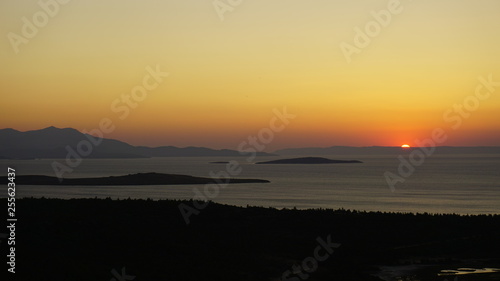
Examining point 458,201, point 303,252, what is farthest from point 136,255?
point 458,201

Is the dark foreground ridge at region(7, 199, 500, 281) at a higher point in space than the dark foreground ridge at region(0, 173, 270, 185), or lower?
lower

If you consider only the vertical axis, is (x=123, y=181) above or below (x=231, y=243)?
above

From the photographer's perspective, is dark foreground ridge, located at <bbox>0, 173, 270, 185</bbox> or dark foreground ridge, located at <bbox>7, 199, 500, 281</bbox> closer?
dark foreground ridge, located at <bbox>7, 199, 500, 281</bbox>

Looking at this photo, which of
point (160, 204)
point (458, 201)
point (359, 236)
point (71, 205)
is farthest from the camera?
point (458, 201)

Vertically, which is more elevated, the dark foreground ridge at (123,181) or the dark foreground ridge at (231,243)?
the dark foreground ridge at (123,181)

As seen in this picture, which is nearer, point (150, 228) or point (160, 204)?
point (150, 228)

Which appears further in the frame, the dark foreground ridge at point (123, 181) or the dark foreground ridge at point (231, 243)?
the dark foreground ridge at point (123, 181)

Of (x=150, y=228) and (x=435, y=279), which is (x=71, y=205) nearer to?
(x=150, y=228)

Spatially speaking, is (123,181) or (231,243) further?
(123,181)
